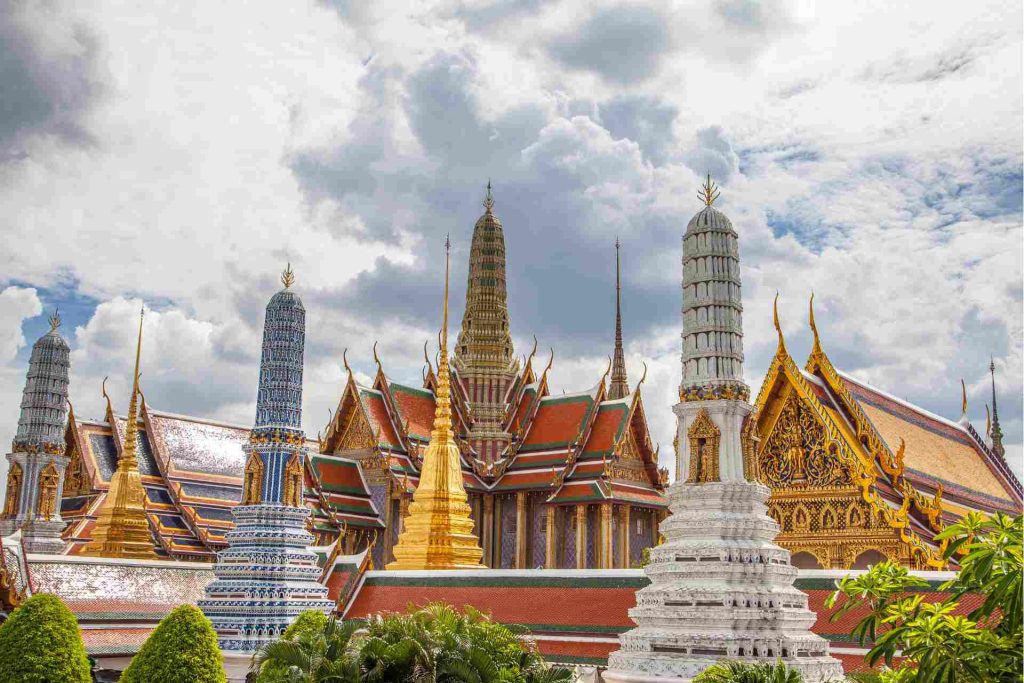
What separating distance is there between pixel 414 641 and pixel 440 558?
11.7 meters

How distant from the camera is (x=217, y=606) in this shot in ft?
53.0

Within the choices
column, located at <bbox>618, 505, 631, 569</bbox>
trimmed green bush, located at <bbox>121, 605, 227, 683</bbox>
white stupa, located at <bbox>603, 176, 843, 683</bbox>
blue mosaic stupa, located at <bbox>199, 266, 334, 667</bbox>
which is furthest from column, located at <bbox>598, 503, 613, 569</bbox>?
trimmed green bush, located at <bbox>121, 605, 227, 683</bbox>

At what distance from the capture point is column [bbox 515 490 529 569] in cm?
Answer: 2996

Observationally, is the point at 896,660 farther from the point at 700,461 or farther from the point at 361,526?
the point at 361,526

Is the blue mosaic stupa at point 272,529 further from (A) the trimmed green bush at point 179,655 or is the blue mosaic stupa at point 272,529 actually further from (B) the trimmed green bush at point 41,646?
(B) the trimmed green bush at point 41,646

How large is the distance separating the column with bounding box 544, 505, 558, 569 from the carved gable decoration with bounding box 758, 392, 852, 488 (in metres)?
11.7

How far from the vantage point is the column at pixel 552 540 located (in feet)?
96.1

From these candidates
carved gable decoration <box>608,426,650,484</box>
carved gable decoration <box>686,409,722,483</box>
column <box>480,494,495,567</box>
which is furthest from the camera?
column <box>480,494,495,567</box>

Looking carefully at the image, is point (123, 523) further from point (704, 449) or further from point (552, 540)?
point (704, 449)

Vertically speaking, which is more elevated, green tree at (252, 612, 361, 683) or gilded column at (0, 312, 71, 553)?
gilded column at (0, 312, 71, 553)

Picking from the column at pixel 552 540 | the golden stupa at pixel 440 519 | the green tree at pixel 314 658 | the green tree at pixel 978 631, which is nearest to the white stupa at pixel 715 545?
the green tree at pixel 314 658

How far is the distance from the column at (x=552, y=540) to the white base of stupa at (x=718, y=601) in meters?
17.3

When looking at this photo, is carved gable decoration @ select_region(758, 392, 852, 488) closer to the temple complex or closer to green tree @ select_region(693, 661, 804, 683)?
the temple complex

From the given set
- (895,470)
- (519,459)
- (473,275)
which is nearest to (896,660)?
(895,470)
